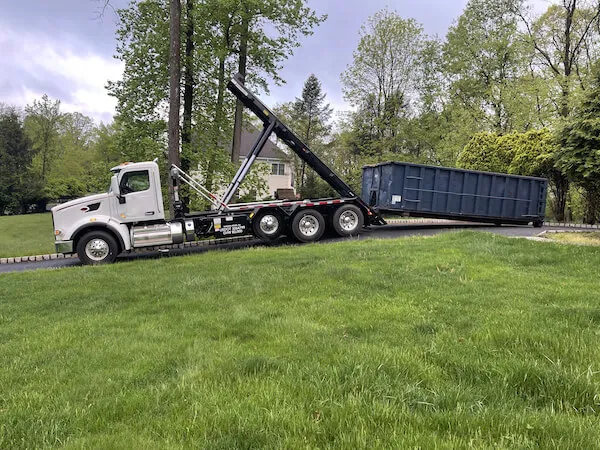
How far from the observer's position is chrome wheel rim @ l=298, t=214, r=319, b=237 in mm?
12586

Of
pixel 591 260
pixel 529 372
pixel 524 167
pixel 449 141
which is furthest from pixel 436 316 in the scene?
pixel 449 141

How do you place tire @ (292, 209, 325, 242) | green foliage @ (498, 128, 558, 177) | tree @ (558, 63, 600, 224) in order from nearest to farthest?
tree @ (558, 63, 600, 224) → tire @ (292, 209, 325, 242) → green foliage @ (498, 128, 558, 177)

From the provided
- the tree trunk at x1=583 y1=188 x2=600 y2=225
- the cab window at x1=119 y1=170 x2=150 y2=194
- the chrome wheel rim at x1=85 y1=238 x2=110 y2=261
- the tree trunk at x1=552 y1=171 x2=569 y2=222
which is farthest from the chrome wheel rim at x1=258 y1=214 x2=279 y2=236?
the tree trunk at x1=552 y1=171 x2=569 y2=222

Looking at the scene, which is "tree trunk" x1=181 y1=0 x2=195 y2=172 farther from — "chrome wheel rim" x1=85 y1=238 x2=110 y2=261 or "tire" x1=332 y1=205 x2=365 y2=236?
"tire" x1=332 y1=205 x2=365 y2=236

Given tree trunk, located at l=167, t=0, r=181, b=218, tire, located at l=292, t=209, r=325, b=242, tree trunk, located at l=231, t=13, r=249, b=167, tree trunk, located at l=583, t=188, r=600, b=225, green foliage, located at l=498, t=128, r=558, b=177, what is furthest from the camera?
green foliage, located at l=498, t=128, r=558, b=177

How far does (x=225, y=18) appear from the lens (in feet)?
57.1

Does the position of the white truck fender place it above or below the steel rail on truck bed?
below

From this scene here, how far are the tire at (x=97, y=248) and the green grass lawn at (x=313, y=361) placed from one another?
417 cm

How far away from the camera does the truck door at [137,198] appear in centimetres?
1110

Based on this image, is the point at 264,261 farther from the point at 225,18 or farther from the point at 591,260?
the point at 225,18

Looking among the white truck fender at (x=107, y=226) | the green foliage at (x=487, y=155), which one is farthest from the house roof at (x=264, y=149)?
the white truck fender at (x=107, y=226)

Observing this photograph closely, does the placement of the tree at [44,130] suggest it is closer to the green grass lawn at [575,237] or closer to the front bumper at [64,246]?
the front bumper at [64,246]

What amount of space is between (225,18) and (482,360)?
18060 mm

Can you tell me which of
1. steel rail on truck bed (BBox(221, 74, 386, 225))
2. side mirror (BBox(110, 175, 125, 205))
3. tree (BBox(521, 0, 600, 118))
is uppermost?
tree (BBox(521, 0, 600, 118))
